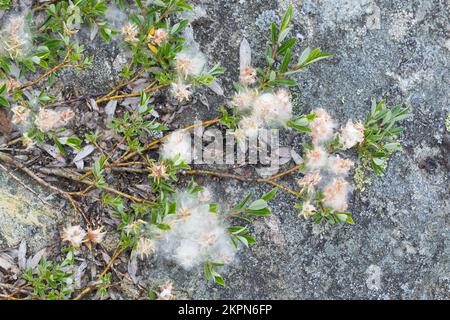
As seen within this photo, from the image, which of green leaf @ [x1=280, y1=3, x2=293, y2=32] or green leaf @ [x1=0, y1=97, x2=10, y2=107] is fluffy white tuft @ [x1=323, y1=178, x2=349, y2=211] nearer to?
green leaf @ [x1=280, y1=3, x2=293, y2=32]

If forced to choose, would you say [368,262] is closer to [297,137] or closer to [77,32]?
[297,137]

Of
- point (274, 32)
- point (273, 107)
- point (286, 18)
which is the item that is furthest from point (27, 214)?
point (286, 18)

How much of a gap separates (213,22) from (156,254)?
5.40 feet

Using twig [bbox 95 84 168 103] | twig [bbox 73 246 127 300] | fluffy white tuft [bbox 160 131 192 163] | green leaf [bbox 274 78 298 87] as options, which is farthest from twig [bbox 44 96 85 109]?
green leaf [bbox 274 78 298 87]

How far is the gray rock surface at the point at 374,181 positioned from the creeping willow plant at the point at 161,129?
0.12 metres

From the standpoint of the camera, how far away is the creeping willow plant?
12.8 ft

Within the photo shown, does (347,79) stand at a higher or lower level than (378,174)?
higher

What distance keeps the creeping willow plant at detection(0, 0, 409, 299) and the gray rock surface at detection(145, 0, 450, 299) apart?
0.12 metres

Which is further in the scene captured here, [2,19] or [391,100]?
[391,100]

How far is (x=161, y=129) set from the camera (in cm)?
404

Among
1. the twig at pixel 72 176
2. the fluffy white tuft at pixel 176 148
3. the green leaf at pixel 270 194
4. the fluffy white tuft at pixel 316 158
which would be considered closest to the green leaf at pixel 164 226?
the twig at pixel 72 176

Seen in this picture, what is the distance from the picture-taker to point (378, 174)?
4250 mm

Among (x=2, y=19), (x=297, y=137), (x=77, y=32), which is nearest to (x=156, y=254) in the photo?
(x=297, y=137)

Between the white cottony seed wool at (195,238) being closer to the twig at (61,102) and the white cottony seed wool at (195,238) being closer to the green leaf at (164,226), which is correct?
the green leaf at (164,226)
